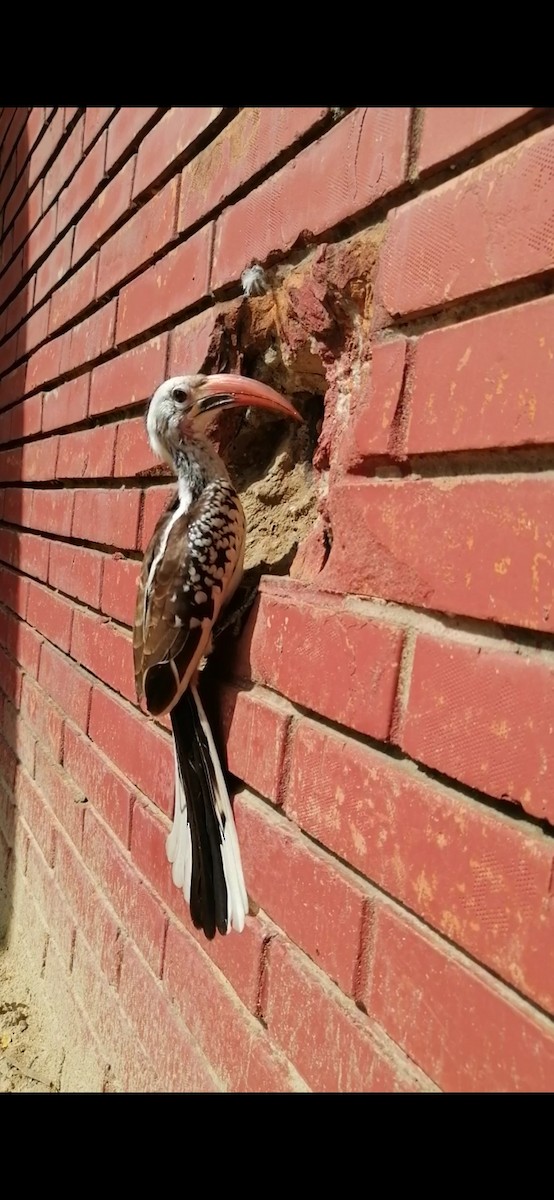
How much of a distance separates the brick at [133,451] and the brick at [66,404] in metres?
0.34

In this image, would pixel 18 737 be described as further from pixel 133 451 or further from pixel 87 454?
pixel 133 451

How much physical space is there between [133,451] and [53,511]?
0.81 meters

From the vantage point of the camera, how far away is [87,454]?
2.09m

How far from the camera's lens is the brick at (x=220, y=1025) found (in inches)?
44.8

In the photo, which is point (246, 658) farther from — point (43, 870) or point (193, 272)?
point (43, 870)

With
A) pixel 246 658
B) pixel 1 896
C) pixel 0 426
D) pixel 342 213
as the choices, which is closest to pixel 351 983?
pixel 246 658

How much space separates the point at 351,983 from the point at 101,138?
199 cm

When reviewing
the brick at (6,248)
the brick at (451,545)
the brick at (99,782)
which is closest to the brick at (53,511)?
the brick at (99,782)

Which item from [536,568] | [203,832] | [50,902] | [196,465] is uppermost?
[196,465]

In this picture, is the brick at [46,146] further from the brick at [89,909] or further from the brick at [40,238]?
the brick at [89,909]

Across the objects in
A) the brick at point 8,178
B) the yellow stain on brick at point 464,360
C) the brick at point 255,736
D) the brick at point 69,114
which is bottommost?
the brick at point 255,736

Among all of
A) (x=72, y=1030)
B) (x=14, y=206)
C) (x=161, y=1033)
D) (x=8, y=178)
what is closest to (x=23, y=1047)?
(x=72, y=1030)

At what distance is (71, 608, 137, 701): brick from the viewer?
176 cm

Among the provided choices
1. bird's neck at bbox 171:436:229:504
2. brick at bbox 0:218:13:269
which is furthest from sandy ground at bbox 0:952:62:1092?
brick at bbox 0:218:13:269
